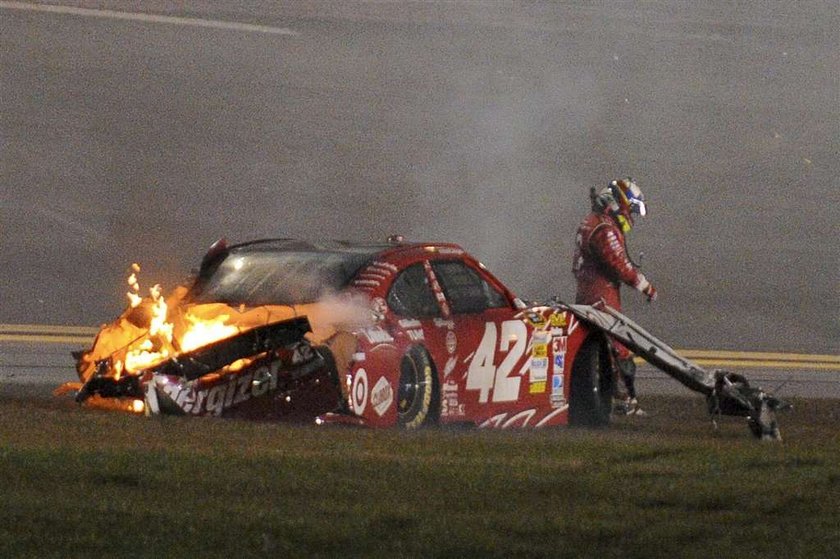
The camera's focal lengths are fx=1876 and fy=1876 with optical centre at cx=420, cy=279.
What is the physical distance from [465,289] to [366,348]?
165 cm

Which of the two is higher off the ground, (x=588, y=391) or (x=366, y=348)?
(x=366, y=348)

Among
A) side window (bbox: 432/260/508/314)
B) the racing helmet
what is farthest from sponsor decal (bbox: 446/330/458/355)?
the racing helmet

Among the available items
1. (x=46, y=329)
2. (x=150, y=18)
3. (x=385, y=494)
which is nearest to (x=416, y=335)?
(x=385, y=494)

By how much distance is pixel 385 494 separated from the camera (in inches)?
316

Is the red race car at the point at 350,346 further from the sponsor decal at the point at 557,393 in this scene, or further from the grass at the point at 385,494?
the grass at the point at 385,494

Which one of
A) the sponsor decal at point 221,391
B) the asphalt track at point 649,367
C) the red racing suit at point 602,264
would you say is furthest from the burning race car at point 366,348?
the asphalt track at point 649,367

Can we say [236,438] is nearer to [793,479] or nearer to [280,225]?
[793,479]

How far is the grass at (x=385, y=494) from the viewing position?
7.14 meters

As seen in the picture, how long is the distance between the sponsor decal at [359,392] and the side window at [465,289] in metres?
1.41

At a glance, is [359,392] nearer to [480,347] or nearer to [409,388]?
[409,388]

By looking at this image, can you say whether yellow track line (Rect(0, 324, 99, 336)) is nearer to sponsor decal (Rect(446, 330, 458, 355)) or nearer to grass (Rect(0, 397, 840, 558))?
sponsor decal (Rect(446, 330, 458, 355))

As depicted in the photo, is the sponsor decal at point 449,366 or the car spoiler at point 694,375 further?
the car spoiler at point 694,375

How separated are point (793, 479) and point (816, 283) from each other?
13165 millimetres

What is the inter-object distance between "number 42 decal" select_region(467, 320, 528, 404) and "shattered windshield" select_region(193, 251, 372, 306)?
95 centimetres
